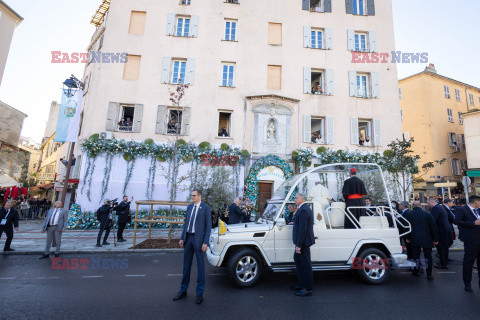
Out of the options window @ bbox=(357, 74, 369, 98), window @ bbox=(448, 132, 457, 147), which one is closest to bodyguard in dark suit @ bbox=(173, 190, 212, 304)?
window @ bbox=(357, 74, 369, 98)

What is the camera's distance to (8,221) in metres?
8.47

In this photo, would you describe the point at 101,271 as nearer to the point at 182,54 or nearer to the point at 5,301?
the point at 5,301

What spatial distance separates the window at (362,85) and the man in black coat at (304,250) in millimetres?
15847

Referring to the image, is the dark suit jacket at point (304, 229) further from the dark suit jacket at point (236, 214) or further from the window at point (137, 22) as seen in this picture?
the window at point (137, 22)

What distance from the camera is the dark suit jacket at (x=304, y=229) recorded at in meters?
4.81

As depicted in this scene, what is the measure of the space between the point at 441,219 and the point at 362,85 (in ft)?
43.9

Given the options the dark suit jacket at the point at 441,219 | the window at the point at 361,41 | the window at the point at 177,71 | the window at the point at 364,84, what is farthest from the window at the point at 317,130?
the dark suit jacket at the point at 441,219

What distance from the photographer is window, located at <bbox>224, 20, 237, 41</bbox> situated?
58.5 ft

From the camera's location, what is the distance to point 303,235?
15.8 ft

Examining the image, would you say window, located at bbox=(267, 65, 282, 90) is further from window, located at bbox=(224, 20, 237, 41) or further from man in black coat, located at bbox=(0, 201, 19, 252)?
man in black coat, located at bbox=(0, 201, 19, 252)

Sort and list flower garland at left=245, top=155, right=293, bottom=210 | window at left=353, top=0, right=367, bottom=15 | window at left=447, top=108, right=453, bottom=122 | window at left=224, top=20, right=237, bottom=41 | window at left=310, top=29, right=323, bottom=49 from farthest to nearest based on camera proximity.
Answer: window at left=447, top=108, right=453, bottom=122
window at left=353, top=0, right=367, bottom=15
window at left=310, top=29, right=323, bottom=49
window at left=224, top=20, right=237, bottom=41
flower garland at left=245, top=155, right=293, bottom=210

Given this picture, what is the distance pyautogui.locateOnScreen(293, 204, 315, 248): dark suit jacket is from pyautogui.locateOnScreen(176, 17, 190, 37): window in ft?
55.5

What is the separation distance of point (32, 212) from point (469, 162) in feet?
129

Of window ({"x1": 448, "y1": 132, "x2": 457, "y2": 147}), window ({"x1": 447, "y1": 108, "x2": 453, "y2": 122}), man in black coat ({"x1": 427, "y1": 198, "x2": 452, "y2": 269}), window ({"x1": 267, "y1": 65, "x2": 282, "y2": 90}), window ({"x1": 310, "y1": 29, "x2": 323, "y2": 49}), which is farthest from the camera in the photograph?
window ({"x1": 447, "y1": 108, "x2": 453, "y2": 122})
